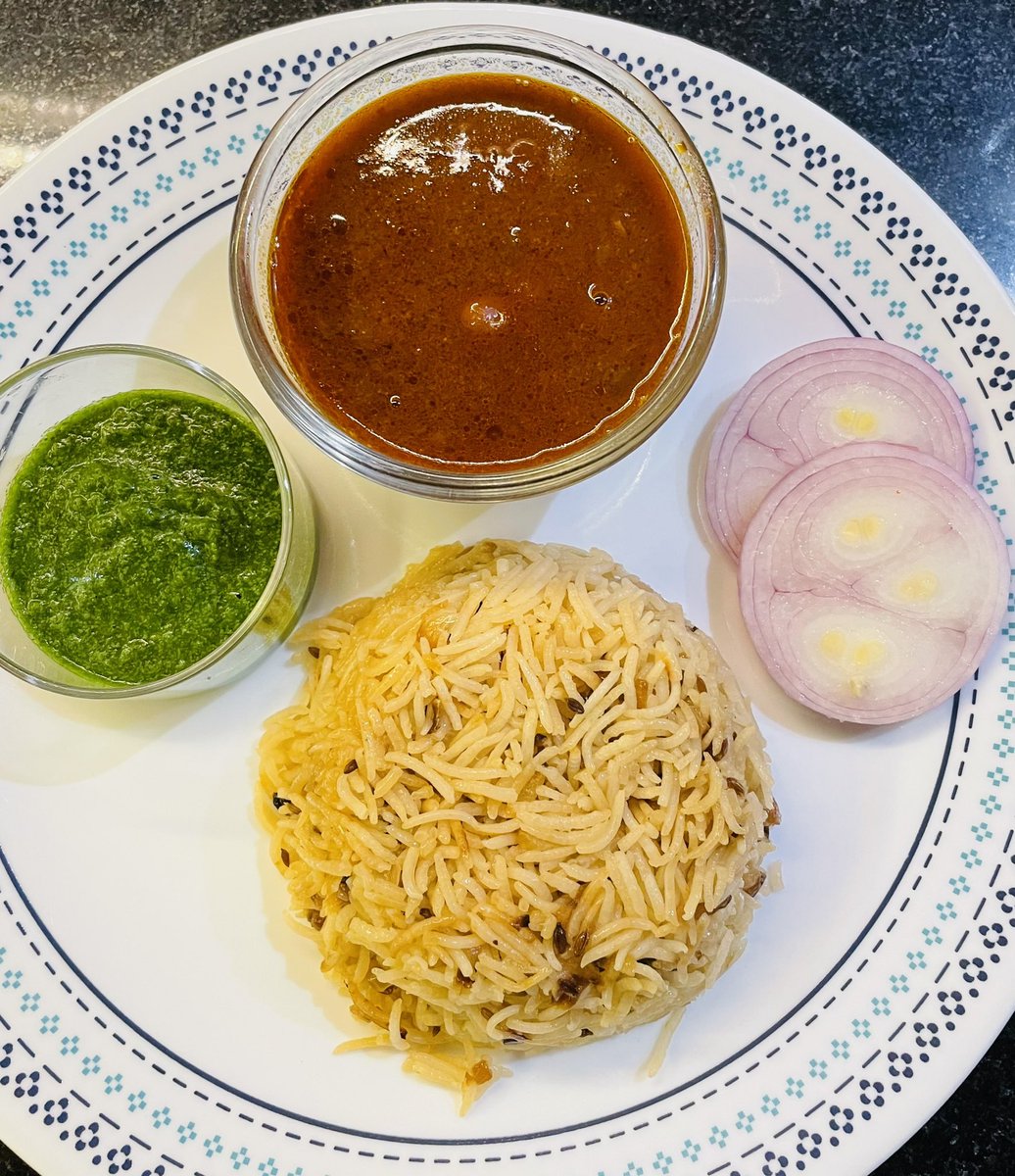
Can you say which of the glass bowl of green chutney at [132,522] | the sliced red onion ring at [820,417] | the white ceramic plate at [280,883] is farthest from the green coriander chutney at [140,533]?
the sliced red onion ring at [820,417]

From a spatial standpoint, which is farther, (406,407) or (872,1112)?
(872,1112)

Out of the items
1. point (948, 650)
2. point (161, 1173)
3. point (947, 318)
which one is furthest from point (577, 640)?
point (161, 1173)

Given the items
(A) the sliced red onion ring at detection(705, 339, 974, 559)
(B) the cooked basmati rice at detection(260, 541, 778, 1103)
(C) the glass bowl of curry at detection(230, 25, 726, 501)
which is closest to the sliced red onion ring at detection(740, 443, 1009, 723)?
(A) the sliced red onion ring at detection(705, 339, 974, 559)

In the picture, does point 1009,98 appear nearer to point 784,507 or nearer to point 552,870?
point 784,507

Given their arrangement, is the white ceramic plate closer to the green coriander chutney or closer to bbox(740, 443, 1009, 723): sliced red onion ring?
bbox(740, 443, 1009, 723): sliced red onion ring

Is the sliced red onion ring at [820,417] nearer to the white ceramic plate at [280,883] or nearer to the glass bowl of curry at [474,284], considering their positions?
the white ceramic plate at [280,883]

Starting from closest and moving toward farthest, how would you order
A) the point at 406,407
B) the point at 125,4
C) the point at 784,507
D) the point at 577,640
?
the point at 406,407, the point at 577,640, the point at 784,507, the point at 125,4

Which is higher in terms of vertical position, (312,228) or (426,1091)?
(312,228)

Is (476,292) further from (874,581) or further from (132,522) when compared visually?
(874,581)
